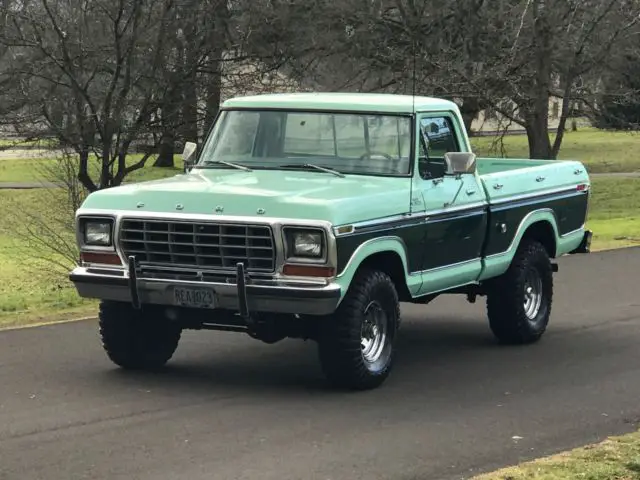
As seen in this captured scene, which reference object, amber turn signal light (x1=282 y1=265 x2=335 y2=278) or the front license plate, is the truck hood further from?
the front license plate

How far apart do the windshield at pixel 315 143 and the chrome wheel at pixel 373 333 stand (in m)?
1.13

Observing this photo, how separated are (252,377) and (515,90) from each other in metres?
13.6

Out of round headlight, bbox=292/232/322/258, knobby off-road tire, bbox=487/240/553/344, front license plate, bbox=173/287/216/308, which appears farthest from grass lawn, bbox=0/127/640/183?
round headlight, bbox=292/232/322/258

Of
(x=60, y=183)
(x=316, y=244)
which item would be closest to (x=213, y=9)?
(x=60, y=183)

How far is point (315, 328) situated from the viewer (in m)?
8.40

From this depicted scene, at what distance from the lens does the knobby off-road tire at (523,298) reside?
1052 cm

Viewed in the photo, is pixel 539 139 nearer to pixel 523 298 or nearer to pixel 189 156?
pixel 523 298

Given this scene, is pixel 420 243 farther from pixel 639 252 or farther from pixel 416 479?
pixel 639 252

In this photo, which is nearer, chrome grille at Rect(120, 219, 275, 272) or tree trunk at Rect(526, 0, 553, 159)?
chrome grille at Rect(120, 219, 275, 272)

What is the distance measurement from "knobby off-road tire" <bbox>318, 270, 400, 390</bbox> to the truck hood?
1.64ft

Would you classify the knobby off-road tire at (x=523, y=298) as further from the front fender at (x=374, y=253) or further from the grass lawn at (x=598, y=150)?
the grass lawn at (x=598, y=150)

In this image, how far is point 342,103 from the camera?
31.6 ft

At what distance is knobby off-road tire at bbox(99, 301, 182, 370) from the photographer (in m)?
8.95

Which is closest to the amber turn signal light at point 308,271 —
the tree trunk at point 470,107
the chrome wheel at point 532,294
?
the chrome wheel at point 532,294
